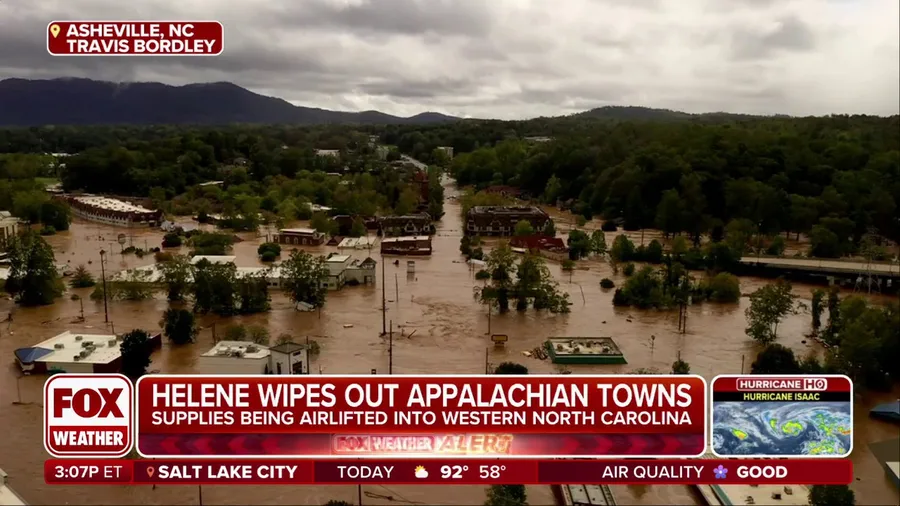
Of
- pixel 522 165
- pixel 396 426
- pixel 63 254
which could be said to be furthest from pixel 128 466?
pixel 522 165

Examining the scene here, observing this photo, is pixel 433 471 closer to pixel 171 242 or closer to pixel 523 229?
pixel 523 229

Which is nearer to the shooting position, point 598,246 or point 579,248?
point 579,248

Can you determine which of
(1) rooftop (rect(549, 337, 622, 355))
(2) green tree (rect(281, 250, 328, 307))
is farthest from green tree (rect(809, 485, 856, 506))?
(2) green tree (rect(281, 250, 328, 307))

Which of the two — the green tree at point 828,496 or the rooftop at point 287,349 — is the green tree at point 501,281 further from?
the green tree at point 828,496

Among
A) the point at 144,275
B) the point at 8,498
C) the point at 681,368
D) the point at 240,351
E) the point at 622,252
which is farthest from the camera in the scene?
the point at 622,252

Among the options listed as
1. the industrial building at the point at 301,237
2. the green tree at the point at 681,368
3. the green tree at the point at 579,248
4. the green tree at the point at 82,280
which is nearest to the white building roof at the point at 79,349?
the green tree at the point at 82,280

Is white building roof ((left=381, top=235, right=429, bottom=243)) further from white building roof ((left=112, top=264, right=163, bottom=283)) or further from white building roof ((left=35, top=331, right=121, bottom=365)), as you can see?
white building roof ((left=35, top=331, right=121, bottom=365))

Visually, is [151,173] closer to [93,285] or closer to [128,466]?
[93,285]

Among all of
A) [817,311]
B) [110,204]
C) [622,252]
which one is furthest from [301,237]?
[817,311]
